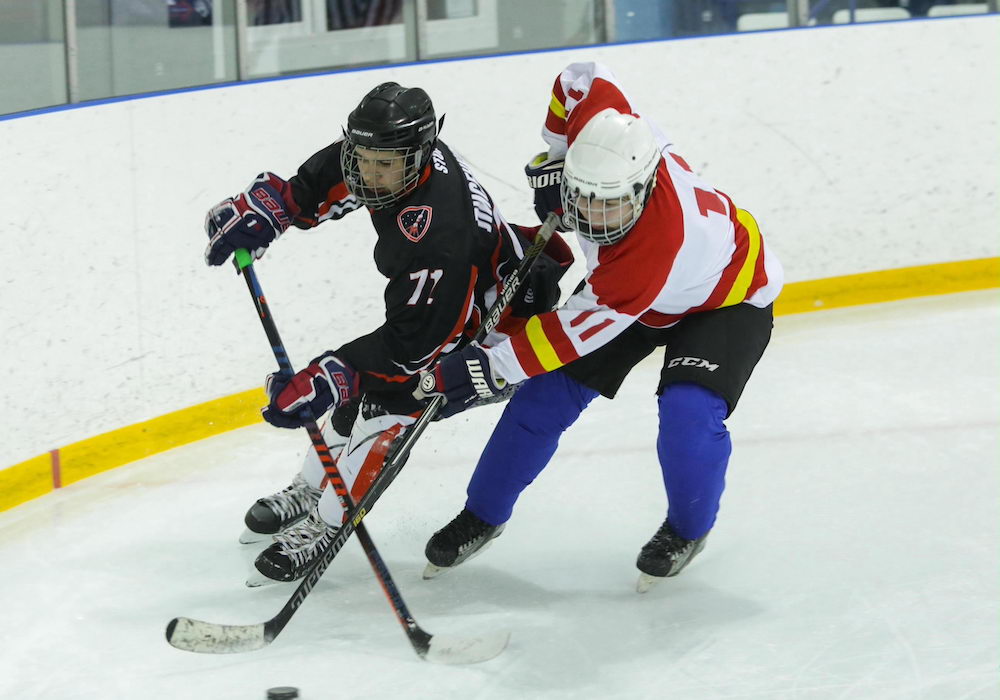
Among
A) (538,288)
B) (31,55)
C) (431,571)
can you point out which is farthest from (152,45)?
(431,571)

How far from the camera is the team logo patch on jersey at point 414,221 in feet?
7.18

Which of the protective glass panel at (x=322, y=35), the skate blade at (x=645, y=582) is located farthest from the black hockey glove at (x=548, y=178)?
the protective glass panel at (x=322, y=35)

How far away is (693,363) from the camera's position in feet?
7.14

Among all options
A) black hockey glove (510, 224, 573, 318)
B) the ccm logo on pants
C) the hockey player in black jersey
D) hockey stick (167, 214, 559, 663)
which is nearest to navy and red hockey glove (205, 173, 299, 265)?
the hockey player in black jersey

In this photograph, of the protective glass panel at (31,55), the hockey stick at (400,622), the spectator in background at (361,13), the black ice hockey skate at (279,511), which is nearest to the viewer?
the hockey stick at (400,622)

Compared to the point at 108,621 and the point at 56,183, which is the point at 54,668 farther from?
the point at 56,183

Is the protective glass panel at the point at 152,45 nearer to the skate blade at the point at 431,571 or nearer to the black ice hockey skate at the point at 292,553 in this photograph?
the black ice hockey skate at the point at 292,553

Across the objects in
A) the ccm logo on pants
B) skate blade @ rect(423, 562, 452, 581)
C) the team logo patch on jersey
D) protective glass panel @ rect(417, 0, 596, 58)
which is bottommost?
skate blade @ rect(423, 562, 452, 581)

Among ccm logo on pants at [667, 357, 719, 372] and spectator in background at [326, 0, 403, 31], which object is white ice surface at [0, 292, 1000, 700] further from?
spectator in background at [326, 0, 403, 31]

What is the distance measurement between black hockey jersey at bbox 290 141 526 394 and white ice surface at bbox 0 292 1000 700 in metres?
0.51

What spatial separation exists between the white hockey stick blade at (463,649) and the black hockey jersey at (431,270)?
0.51 m

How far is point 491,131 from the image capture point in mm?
3748

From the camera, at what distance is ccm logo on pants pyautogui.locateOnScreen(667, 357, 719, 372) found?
7.11ft

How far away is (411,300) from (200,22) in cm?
157
